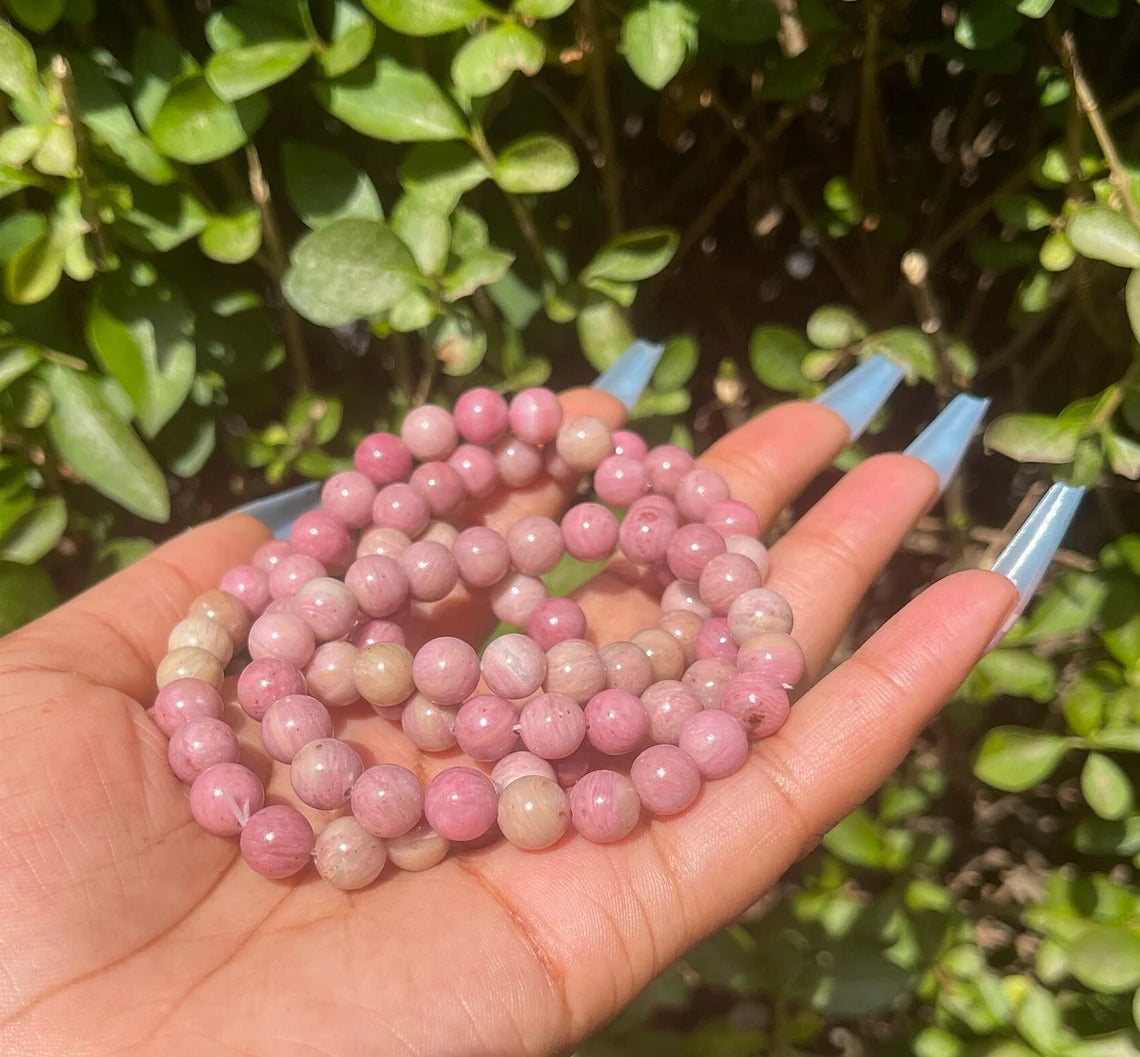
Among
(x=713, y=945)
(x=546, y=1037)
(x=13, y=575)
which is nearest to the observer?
(x=546, y=1037)

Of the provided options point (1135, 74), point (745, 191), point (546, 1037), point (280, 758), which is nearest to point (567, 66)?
point (745, 191)

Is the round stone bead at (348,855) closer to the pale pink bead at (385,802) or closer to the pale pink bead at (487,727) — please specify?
the pale pink bead at (385,802)

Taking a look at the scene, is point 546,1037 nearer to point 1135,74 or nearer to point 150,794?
point 150,794

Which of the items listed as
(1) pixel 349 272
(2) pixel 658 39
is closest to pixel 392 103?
(1) pixel 349 272

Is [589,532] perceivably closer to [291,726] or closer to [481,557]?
[481,557]

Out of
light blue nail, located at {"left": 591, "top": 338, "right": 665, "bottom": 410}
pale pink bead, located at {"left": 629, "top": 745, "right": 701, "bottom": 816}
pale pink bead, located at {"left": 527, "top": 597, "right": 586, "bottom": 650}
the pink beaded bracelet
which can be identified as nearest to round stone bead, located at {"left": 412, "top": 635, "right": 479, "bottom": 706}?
the pink beaded bracelet

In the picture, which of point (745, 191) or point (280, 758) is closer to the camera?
point (280, 758)

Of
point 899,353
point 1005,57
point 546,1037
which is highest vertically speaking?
point 1005,57
